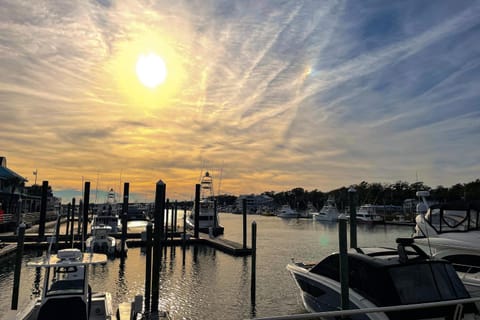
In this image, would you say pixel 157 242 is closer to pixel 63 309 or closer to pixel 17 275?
pixel 63 309

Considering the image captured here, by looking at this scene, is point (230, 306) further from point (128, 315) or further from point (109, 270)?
point (109, 270)

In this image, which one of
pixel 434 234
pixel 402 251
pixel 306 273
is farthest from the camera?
pixel 434 234

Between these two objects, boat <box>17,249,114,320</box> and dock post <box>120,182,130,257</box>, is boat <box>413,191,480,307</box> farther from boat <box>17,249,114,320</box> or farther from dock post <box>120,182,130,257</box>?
dock post <box>120,182,130,257</box>

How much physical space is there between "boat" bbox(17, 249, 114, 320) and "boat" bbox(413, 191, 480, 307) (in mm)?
9276

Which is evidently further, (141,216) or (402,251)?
(141,216)

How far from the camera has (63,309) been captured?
328 inches

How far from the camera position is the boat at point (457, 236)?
10.6 m

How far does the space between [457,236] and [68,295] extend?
11784 millimetres

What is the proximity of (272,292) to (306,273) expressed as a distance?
645 centimetres

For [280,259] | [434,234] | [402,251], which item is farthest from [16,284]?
[280,259]

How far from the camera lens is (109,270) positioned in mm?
22625

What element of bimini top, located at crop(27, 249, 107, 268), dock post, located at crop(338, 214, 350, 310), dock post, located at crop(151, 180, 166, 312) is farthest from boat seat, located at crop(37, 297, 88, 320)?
dock post, located at crop(338, 214, 350, 310)

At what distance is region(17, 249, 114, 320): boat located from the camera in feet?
27.2

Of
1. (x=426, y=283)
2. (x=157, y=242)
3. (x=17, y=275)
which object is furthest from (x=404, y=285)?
(x=17, y=275)
